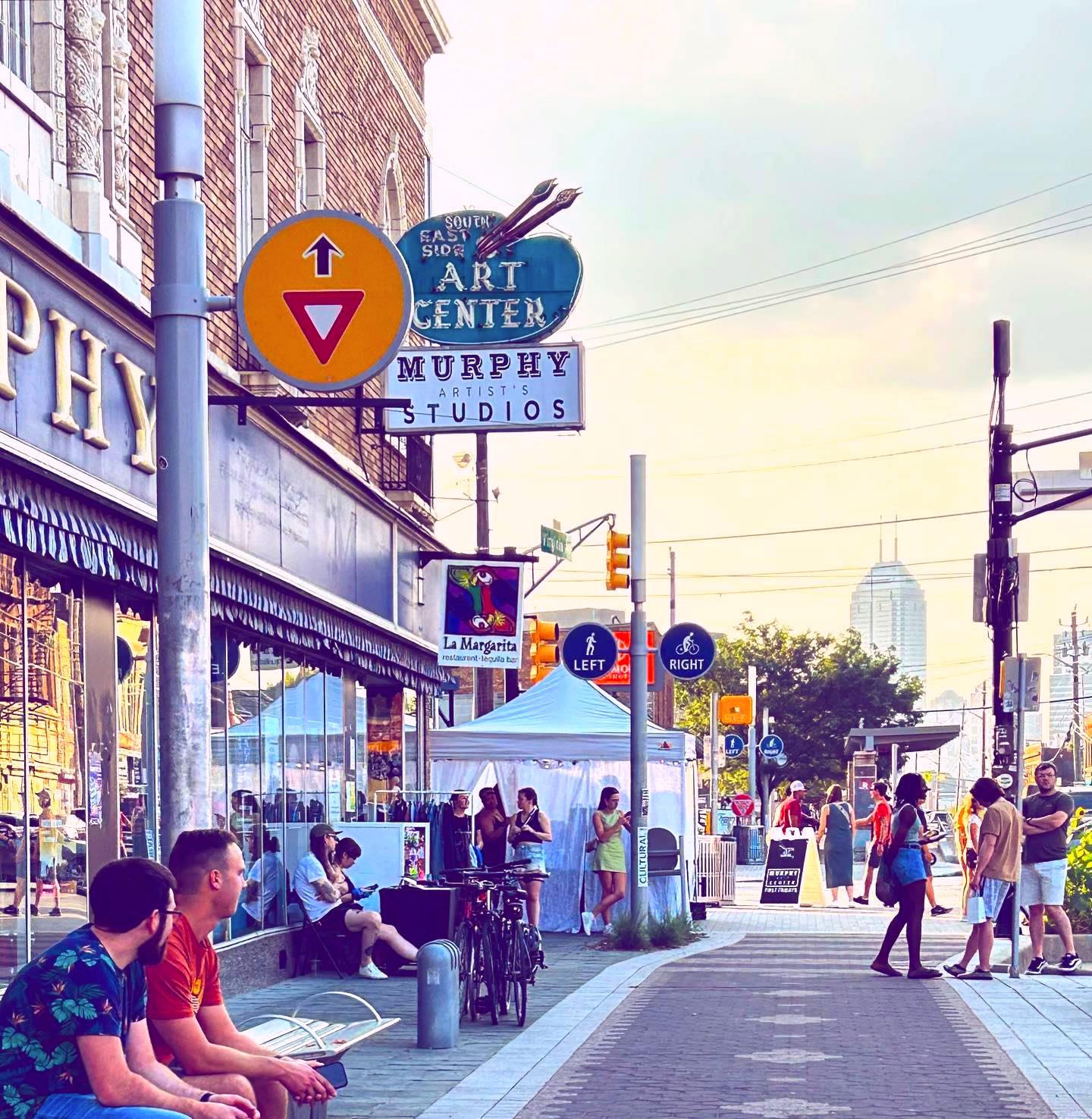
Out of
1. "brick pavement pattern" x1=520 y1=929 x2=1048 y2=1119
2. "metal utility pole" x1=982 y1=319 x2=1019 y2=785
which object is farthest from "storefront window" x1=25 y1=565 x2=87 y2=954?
"metal utility pole" x1=982 y1=319 x2=1019 y2=785

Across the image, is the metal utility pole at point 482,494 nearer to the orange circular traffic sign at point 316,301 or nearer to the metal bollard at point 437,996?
the metal bollard at point 437,996

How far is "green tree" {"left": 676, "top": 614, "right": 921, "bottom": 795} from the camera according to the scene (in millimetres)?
84125

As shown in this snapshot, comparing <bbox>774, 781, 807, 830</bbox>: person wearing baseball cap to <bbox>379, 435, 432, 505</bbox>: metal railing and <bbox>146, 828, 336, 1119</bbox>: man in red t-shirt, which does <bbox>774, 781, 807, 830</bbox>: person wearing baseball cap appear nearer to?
<bbox>379, 435, 432, 505</bbox>: metal railing

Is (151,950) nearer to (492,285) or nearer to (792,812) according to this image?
(492,285)

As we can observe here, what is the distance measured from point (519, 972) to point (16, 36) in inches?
264

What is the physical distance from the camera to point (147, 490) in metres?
12.3

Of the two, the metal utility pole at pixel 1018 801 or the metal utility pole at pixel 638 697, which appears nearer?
the metal utility pole at pixel 1018 801

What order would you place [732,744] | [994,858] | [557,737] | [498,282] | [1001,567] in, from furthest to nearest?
[732,744], [1001,567], [557,737], [498,282], [994,858]

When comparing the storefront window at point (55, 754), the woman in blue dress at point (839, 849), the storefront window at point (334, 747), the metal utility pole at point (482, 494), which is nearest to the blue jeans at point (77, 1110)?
the storefront window at point (55, 754)

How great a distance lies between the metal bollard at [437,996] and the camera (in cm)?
1183

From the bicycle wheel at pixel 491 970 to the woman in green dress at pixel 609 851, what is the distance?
852cm

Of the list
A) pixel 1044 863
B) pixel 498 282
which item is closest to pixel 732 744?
pixel 498 282

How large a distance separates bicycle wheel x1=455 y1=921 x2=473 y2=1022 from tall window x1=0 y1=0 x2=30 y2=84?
20.4 ft

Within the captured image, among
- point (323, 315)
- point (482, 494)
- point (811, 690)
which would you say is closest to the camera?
point (323, 315)
